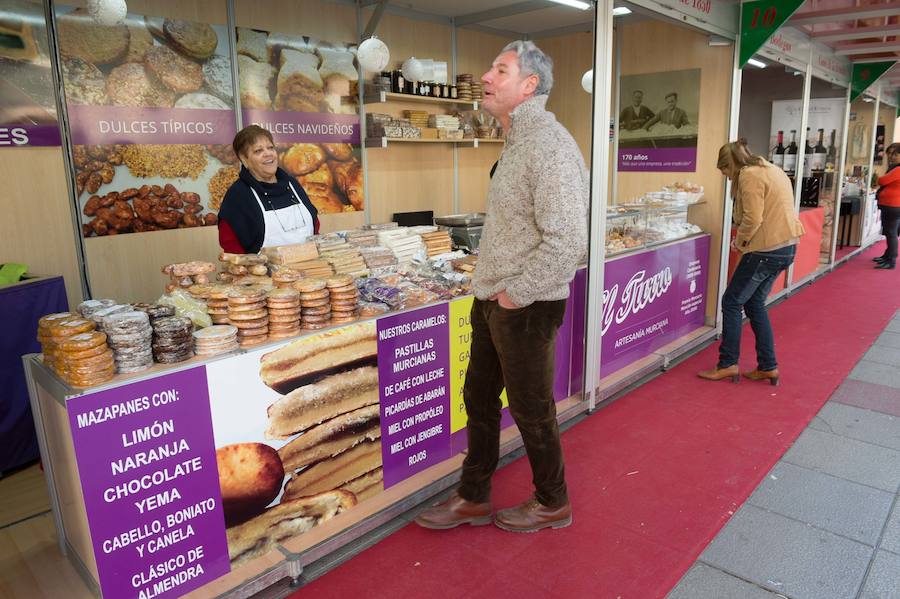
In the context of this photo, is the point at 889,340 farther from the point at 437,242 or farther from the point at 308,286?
the point at 308,286

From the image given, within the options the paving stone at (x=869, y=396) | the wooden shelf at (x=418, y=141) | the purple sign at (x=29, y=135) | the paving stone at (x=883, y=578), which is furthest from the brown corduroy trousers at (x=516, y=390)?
the wooden shelf at (x=418, y=141)

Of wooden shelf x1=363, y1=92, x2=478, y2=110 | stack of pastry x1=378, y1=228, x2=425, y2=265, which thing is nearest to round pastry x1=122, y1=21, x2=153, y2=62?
wooden shelf x1=363, y1=92, x2=478, y2=110

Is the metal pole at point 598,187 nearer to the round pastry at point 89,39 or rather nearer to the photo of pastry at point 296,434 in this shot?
the photo of pastry at point 296,434

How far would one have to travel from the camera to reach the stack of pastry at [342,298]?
2.72 m

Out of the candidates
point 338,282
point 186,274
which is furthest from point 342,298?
point 186,274

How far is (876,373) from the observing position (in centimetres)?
497

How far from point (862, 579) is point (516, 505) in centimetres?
149

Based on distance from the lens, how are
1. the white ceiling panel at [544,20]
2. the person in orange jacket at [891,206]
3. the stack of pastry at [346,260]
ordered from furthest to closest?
the person in orange jacket at [891,206]
the white ceiling panel at [544,20]
the stack of pastry at [346,260]

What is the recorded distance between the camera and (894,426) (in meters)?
4.00

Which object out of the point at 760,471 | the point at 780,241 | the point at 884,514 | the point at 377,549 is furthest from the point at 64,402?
the point at 780,241

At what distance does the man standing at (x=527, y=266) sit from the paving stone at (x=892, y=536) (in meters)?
1.43

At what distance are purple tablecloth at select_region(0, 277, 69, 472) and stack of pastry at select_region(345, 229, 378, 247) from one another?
6.32 ft

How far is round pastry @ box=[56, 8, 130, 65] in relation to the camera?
401cm

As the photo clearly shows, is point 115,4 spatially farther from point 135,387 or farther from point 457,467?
point 457,467
